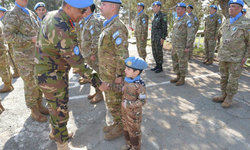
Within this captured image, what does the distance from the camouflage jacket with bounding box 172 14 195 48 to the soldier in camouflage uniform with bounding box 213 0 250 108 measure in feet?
3.73

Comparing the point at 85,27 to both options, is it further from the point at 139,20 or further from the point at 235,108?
the point at 235,108

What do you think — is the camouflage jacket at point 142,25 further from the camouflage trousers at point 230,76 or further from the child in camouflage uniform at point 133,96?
the child in camouflage uniform at point 133,96

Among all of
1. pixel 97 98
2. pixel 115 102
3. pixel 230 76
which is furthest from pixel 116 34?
pixel 230 76

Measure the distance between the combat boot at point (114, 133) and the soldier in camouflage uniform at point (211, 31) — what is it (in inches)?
218

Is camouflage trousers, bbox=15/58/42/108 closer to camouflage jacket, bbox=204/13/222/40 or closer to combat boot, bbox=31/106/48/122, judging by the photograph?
combat boot, bbox=31/106/48/122

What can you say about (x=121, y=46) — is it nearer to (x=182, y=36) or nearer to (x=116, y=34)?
(x=116, y=34)

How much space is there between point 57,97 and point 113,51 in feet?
3.31

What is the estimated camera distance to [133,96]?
2084mm

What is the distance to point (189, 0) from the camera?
9.51 m

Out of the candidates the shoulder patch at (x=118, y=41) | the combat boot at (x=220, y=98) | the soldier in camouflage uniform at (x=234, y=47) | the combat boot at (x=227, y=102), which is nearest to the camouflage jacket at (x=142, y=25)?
the soldier in camouflage uniform at (x=234, y=47)

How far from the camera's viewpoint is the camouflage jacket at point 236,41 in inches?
124

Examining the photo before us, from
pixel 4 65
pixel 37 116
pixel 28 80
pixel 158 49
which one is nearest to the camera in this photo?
pixel 28 80

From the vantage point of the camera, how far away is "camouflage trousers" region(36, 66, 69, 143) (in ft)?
6.86

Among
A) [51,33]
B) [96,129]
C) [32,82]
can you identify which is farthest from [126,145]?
[32,82]
